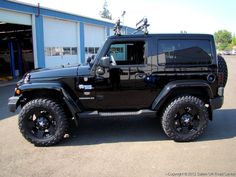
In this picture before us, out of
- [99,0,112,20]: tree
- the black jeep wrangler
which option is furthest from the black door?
[99,0,112,20]: tree

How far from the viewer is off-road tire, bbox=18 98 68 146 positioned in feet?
17.1

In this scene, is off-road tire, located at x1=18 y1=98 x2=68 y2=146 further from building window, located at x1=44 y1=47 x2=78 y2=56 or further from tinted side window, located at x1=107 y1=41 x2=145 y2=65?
building window, located at x1=44 y1=47 x2=78 y2=56

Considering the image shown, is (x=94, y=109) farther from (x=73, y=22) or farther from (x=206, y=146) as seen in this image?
(x=73, y=22)

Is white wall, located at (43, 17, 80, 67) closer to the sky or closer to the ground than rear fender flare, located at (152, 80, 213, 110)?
closer to the sky

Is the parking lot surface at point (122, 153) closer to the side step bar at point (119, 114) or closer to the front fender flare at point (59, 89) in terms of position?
the side step bar at point (119, 114)

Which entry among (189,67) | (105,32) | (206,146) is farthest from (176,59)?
(105,32)

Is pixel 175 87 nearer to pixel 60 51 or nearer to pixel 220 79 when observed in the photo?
pixel 220 79

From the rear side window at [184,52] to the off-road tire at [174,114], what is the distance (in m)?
0.72

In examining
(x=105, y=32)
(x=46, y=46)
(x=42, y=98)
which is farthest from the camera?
(x=105, y=32)

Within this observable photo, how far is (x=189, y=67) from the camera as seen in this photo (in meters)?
5.41

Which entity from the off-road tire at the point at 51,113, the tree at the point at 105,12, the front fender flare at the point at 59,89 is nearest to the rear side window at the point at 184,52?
the front fender flare at the point at 59,89

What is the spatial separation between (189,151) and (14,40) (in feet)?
60.3

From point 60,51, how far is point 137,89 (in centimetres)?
1573

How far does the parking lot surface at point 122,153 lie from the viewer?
4160mm
